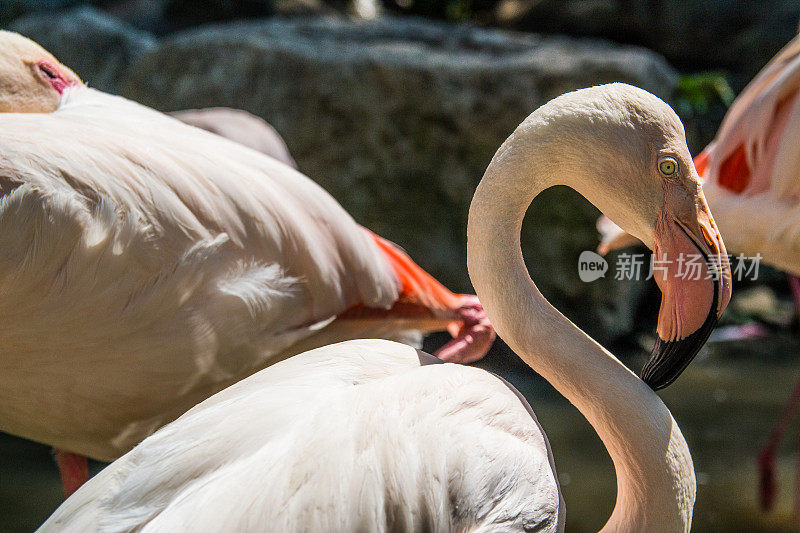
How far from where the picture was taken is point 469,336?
80.6 inches

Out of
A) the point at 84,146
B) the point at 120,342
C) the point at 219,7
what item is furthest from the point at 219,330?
the point at 219,7

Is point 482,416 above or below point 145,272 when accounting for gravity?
above

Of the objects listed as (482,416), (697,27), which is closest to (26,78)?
(482,416)

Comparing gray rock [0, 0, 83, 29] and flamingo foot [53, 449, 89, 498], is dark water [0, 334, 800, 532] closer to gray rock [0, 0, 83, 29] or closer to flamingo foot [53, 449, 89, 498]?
flamingo foot [53, 449, 89, 498]

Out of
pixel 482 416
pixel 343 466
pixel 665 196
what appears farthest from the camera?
pixel 665 196

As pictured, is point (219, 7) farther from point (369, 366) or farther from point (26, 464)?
point (369, 366)

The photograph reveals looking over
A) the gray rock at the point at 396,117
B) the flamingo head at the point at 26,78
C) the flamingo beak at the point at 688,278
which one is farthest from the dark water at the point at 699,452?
Result: the flamingo beak at the point at 688,278

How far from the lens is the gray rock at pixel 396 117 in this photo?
4.78 m

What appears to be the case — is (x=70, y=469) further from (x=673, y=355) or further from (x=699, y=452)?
(x=699, y=452)

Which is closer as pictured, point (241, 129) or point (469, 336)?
point (469, 336)

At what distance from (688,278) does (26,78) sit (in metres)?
1.46

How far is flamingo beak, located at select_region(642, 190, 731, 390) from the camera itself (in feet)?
4.19

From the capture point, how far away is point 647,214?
1322 millimetres

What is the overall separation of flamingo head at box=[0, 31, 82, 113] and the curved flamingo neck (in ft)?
3.61
